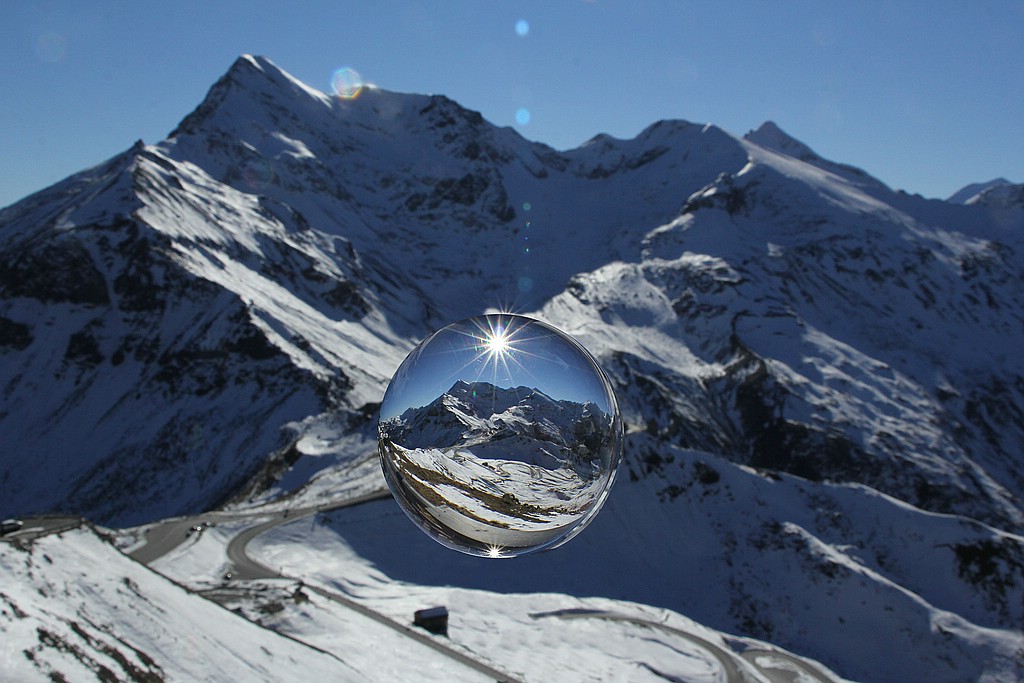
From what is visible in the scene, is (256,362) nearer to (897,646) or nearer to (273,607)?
(273,607)

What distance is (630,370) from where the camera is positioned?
389 ft

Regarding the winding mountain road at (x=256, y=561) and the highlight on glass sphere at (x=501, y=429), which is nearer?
the highlight on glass sphere at (x=501, y=429)

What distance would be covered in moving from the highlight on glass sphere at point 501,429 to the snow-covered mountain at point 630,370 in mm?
36611

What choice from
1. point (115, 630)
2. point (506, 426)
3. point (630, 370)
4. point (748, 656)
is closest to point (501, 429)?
point (506, 426)

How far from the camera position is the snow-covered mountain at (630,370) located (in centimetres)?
4666

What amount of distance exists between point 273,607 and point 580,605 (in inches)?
637

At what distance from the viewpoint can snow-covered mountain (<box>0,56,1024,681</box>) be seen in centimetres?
4666

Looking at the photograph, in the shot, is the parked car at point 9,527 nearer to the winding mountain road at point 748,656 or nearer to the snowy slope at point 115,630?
the snowy slope at point 115,630

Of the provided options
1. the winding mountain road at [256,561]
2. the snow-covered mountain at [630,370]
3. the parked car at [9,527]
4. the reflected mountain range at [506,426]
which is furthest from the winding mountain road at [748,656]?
the reflected mountain range at [506,426]

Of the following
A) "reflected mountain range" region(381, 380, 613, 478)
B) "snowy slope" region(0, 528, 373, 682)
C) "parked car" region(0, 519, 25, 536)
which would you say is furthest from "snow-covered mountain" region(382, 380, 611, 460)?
"parked car" region(0, 519, 25, 536)

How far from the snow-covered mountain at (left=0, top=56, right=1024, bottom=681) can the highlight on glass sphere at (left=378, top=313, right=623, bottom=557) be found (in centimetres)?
3661

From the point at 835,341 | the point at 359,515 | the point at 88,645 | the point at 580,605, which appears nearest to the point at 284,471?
the point at 359,515

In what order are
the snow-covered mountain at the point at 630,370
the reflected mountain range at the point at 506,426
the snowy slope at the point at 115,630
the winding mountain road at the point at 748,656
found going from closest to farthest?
the reflected mountain range at the point at 506,426 < the snowy slope at the point at 115,630 < the winding mountain road at the point at 748,656 < the snow-covered mountain at the point at 630,370

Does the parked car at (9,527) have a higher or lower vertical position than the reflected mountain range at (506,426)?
lower
